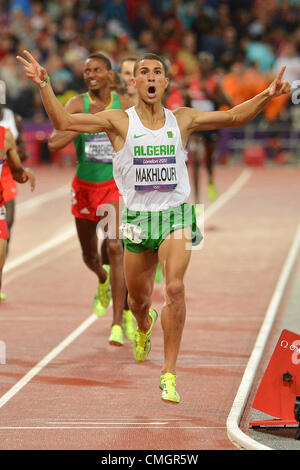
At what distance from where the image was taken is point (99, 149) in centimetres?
980

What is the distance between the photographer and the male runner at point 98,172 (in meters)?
9.65

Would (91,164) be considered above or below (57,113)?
below

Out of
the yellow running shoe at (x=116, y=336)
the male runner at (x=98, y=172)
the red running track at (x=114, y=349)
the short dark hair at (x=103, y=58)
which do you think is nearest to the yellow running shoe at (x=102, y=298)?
the red running track at (x=114, y=349)

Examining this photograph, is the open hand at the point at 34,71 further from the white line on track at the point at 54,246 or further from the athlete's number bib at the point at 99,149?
the athlete's number bib at the point at 99,149

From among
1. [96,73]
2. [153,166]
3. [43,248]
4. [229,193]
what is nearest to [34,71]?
[153,166]

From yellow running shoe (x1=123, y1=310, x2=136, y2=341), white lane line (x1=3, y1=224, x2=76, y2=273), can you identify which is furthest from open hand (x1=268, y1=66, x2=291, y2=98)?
white lane line (x1=3, y1=224, x2=76, y2=273)

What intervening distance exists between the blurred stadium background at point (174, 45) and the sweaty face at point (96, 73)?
16214mm

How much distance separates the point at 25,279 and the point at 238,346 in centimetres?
429

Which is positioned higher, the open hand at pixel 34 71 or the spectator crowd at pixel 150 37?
the open hand at pixel 34 71

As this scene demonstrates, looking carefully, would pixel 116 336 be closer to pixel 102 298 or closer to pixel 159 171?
pixel 102 298

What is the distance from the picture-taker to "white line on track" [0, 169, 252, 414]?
832 centimetres

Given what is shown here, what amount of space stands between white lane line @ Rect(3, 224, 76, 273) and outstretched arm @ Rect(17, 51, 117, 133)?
20.8ft

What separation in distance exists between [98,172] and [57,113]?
2533mm
